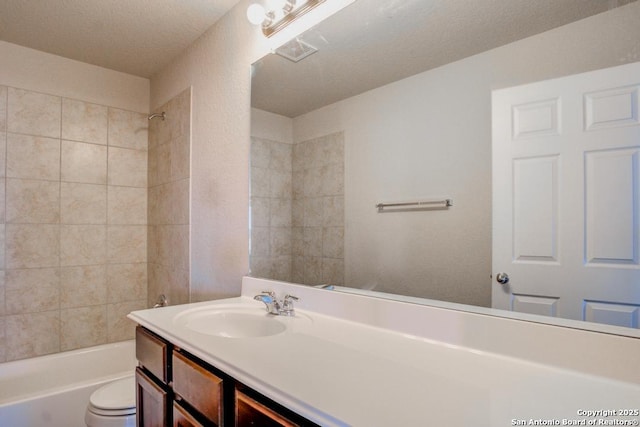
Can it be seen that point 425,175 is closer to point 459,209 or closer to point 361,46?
point 459,209

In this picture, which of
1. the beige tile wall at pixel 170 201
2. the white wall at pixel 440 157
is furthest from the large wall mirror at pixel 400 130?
the beige tile wall at pixel 170 201

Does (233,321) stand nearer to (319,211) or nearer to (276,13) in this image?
(319,211)

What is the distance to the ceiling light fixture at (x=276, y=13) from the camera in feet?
4.91

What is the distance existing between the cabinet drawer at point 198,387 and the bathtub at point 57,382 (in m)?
1.45

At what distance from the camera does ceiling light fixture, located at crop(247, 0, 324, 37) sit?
4.91ft

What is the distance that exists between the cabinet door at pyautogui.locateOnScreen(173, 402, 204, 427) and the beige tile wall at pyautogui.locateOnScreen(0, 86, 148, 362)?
5.84 ft

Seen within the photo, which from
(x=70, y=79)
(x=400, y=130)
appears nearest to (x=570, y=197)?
(x=400, y=130)

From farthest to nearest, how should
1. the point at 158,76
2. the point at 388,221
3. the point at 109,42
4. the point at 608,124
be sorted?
1. the point at 158,76
2. the point at 109,42
3. the point at 388,221
4. the point at 608,124

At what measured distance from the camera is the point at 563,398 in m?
0.67

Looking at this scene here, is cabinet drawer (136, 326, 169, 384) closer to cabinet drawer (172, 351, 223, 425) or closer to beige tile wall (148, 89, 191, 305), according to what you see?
cabinet drawer (172, 351, 223, 425)

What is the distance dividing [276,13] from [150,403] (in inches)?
65.8

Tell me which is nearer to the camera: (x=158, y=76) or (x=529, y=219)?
(x=529, y=219)

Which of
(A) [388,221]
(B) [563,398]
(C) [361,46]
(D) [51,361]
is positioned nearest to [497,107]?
(A) [388,221]

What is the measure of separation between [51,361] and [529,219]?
275cm
